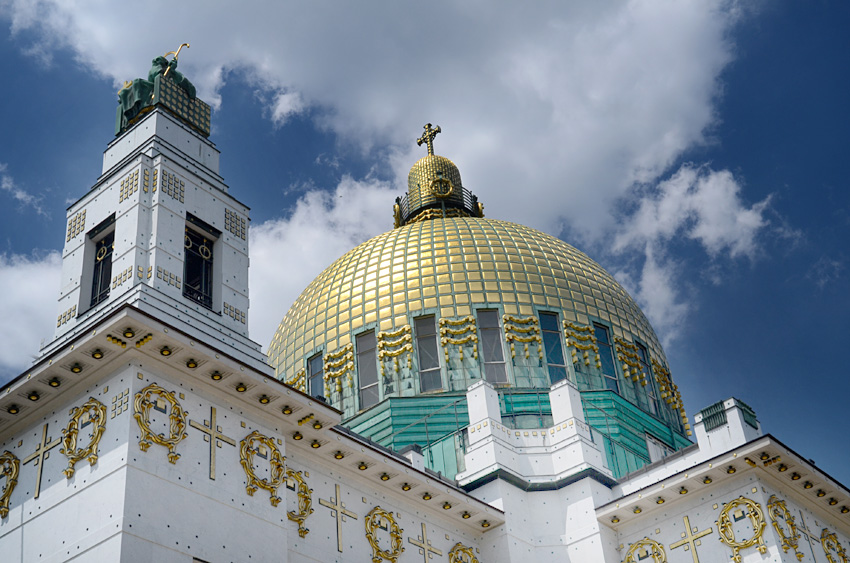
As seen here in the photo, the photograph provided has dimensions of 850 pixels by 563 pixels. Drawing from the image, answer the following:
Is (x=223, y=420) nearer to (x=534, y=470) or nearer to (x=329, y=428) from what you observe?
(x=329, y=428)

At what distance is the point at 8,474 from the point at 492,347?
16148 millimetres

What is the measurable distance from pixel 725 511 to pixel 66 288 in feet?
45.1

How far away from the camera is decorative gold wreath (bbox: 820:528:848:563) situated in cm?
2269

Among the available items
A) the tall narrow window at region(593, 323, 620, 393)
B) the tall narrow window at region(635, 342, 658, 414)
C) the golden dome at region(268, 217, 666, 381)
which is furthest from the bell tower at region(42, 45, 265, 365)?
the tall narrow window at region(635, 342, 658, 414)

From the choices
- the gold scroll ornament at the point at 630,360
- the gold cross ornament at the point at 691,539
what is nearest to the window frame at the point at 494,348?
the gold scroll ornament at the point at 630,360

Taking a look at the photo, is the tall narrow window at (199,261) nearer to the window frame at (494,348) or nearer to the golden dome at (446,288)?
the window frame at (494,348)

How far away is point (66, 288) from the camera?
20.8 metres

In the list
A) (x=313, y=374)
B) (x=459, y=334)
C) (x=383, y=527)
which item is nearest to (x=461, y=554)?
(x=383, y=527)

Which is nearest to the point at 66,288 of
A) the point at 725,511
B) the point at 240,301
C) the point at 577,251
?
the point at 240,301

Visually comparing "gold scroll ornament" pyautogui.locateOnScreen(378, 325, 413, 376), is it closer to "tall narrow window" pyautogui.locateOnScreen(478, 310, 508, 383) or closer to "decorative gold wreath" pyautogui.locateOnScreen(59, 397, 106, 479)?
"tall narrow window" pyautogui.locateOnScreen(478, 310, 508, 383)

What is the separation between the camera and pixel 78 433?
17406 mm

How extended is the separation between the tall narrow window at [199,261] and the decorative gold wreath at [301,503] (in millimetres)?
3533

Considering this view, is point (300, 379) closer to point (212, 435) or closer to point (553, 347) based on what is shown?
point (553, 347)

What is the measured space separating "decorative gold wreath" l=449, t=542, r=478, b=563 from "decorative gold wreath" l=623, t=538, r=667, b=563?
3.34 m
